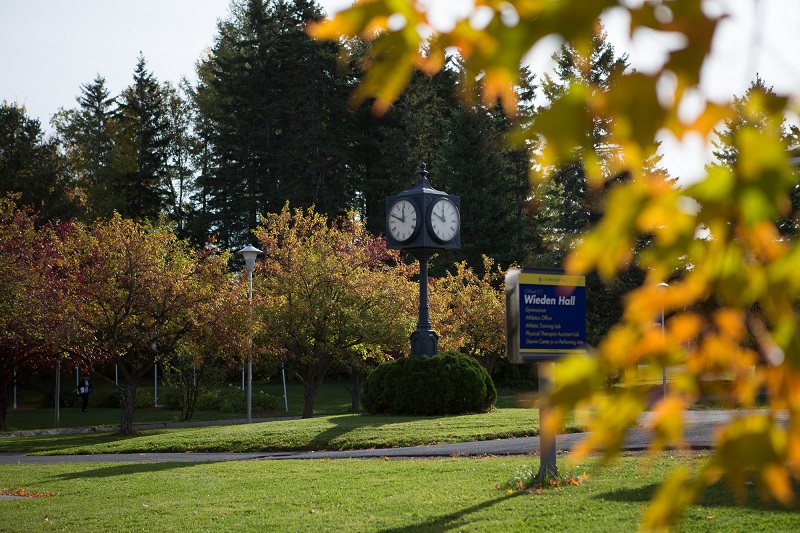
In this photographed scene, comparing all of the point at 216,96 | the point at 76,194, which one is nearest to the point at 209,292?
the point at 76,194

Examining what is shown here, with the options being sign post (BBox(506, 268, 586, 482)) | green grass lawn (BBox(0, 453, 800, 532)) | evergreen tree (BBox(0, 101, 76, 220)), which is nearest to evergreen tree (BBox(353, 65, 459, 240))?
evergreen tree (BBox(0, 101, 76, 220))

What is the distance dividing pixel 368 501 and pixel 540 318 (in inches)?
105

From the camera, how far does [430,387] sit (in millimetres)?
22016

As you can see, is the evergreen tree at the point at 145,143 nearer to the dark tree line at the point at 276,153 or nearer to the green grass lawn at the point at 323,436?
the dark tree line at the point at 276,153

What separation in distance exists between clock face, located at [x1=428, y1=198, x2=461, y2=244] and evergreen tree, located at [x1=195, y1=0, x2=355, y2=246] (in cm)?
2852

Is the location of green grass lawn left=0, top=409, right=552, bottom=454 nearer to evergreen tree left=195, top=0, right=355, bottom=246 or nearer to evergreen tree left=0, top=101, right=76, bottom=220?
evergreen tree left=0, top=101, right=76, bottom=220

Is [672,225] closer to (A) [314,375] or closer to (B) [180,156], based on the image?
(A) [314,375]

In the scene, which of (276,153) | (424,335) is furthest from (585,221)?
(424,335)

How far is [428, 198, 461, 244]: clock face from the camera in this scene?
79.2ft

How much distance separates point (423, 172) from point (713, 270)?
23865 millimetres

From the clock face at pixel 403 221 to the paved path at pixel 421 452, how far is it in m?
8.30

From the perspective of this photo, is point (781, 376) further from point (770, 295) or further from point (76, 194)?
point (76, 194)

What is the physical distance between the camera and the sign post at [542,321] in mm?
9953

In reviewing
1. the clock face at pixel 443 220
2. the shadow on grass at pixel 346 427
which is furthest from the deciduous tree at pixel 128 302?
the clock face at pixel 443 220
